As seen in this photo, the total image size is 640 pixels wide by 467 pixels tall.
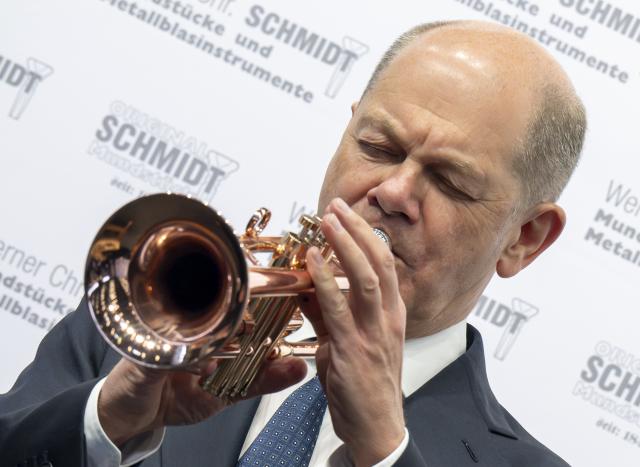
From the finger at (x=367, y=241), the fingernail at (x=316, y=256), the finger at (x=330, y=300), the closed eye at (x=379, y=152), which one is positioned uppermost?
the closed eye at (x=379, y=152)

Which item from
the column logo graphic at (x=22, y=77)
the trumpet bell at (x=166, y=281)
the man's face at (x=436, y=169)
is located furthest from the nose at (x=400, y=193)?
the column logo graphic at (x=22, y=77)

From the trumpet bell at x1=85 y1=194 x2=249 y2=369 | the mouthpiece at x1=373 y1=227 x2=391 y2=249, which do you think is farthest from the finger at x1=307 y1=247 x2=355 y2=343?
the mouthpiece at x1=373 y1=227 x2=391 y2=249

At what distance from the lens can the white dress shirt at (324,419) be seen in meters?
1.78

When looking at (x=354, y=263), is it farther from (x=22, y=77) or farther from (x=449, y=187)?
(x=22, y=77)

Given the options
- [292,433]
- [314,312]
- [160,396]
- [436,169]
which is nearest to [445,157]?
[436,169]

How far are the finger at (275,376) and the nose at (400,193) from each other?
0.36 meters

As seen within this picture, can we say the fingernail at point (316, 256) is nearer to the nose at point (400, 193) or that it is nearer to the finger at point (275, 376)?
the finger at point (275, 376)

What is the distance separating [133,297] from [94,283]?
63 mm

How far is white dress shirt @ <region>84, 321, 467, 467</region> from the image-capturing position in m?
1.78

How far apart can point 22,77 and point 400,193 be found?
5.61ft

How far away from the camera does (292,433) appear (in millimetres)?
1912

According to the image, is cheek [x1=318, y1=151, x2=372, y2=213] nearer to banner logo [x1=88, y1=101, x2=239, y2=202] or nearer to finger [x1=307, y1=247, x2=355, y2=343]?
finger [x1=307, y1=247, x2=355, y2=343]

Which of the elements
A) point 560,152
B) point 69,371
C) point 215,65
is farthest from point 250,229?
point 215,65

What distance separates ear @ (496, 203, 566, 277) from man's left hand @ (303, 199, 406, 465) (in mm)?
642
